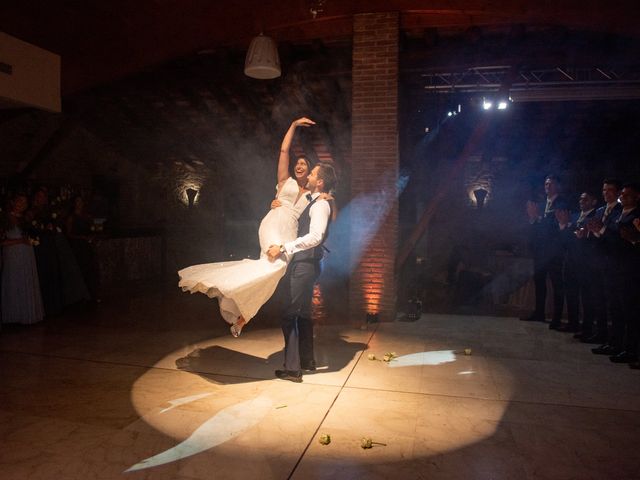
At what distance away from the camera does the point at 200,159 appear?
13180 millimetres

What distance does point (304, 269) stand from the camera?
13.3 feet

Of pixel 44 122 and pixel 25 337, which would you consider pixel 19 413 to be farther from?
pixel 44 122

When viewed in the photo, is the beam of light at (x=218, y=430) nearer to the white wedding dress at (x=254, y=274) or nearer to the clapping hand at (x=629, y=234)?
the white wedding dress at (x=254, y=274)

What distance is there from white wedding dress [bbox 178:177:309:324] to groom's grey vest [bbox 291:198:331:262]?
62 mm

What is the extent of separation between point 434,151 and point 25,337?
11375 mm

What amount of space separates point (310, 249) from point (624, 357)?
10.9ft

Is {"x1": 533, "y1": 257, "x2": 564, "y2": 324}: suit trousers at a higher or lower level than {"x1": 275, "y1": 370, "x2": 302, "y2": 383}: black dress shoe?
higher

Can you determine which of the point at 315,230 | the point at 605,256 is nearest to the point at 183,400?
the point at 315,230

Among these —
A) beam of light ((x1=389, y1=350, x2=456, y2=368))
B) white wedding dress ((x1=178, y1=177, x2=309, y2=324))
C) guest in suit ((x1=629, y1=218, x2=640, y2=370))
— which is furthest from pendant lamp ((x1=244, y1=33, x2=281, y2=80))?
guest in suit ((x1=629, y1=218, x2=640, y2=370))

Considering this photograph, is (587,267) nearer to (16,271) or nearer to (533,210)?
(533,210)

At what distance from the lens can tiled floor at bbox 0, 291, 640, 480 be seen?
8.82ft

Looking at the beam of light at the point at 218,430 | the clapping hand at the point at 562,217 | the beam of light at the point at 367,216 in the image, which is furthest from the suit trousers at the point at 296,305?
the clapping hand at the point at 562,217

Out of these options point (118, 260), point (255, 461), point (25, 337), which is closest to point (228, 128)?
point (118, 260)

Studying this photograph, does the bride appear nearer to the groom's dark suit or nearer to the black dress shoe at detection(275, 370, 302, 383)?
the groom's dark suit
